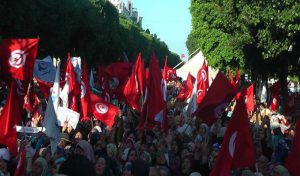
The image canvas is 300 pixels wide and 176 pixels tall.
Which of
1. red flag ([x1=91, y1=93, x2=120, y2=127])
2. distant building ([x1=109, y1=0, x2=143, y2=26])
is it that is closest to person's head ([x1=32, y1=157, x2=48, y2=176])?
red flag ([x1=91, y1=93, x2=120, y2=127])

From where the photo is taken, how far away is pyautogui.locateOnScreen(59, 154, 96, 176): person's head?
4719 millimetres

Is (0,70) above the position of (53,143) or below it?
above

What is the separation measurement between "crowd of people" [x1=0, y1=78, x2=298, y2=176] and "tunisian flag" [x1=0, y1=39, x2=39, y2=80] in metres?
1.17

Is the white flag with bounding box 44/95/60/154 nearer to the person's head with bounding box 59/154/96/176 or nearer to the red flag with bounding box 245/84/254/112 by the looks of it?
the person's head with bounding box 59/154/96/176

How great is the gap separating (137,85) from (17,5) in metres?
14.1

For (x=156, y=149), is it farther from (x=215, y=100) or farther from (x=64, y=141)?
(x=215, y=100)

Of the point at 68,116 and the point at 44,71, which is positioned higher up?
the point at 44,71

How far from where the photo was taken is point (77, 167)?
15.6 feet

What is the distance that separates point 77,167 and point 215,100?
295 inches

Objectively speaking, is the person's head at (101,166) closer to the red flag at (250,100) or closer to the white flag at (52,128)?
the white flag at (52,128)

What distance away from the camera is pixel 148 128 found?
12125mm

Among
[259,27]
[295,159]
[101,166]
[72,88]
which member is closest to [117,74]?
[72,88]

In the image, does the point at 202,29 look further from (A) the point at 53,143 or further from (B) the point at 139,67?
(A) the point at 53,143

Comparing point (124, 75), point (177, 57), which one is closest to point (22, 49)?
point (124, 75)
